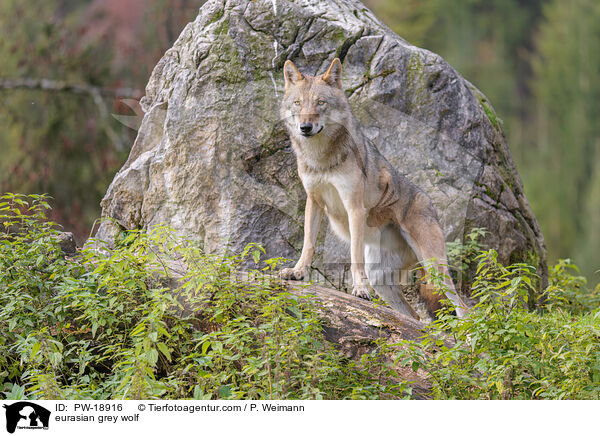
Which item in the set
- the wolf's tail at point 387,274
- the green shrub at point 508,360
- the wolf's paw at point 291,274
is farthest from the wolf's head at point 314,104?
the green shrub at point 508,360

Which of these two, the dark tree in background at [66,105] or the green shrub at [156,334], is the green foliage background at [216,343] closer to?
the green shrub at [156,334]

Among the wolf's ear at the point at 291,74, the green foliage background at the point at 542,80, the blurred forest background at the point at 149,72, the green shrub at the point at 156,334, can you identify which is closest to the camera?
the green shrub at the point at 156,334

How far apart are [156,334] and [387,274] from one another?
347cm

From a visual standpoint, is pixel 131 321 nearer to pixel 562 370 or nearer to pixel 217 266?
pixel 217 266

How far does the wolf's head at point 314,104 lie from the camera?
19.8 feet

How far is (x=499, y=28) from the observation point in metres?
29.9

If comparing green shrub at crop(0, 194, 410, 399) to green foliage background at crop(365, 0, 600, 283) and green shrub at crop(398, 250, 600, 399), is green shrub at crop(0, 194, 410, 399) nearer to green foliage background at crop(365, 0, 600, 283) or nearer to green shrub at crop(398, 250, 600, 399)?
green shrub at crop(398, 250, 600, 399)

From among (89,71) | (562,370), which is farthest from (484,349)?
(89,71)

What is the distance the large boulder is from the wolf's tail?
1.66 ft

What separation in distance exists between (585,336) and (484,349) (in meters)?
0.74

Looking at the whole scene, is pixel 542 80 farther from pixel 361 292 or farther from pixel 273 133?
pixel 361 292

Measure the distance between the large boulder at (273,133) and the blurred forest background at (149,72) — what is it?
1.68 meters

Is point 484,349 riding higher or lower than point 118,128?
lower

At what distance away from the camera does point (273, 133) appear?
717 cm
